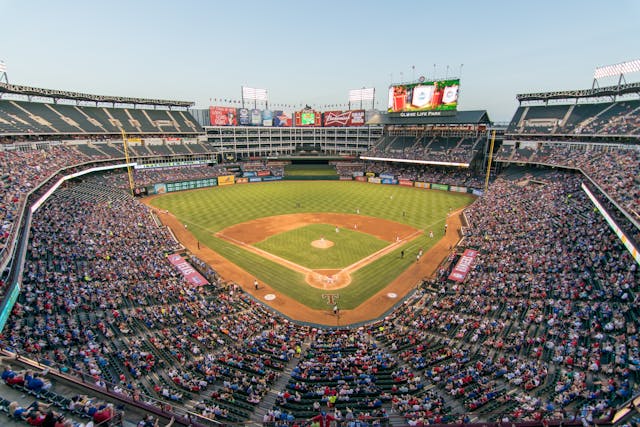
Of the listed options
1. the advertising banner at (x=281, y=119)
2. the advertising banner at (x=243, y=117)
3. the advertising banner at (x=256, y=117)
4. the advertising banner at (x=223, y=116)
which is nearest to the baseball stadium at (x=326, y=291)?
the advertising banner at (x=223, y=116)

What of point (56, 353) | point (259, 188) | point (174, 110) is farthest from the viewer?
point (174, 110)

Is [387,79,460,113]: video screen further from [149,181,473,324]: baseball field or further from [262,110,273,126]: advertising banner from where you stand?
[262,110,273,126]: advertising banner

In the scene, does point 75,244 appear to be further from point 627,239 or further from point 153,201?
point 627,239

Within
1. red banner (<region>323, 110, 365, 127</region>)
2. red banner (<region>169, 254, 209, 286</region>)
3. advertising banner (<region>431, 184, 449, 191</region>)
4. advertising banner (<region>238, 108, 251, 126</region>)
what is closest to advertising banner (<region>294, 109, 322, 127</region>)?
red banner (<region>323, 110, 365, 127</region>)

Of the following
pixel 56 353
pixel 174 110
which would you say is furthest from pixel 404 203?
pixel 174 110

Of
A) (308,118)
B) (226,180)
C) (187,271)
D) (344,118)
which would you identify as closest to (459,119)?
(344,118)

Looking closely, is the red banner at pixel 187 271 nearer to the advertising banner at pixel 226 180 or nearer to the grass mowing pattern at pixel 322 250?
the grass mowing pattern at pixel 322 250

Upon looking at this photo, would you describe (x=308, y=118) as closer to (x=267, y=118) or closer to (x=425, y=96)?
(x=267, y=118)
